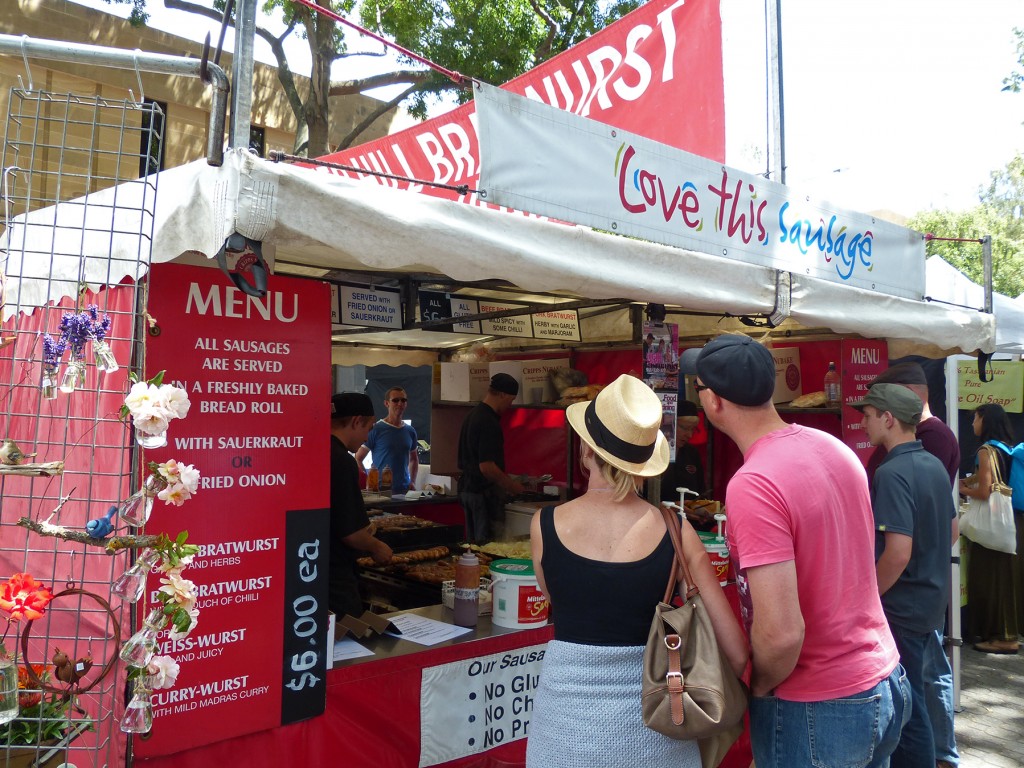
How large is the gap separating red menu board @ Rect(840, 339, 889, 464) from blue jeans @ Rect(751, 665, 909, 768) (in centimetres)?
A: 395

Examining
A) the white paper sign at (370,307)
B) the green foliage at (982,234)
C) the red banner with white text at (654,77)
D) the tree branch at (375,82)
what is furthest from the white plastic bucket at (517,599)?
the green foliage at (982,234)

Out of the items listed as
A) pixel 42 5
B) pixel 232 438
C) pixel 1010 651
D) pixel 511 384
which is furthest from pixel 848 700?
pixel 42 5

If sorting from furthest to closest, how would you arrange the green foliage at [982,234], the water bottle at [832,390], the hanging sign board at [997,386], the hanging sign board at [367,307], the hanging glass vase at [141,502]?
the green foliage at [982,234]
the hanging sign board at [997,386]
the water bottle at [832,390]
the hanging sign board at [367,307]
the hanging glass vase at [141,502]

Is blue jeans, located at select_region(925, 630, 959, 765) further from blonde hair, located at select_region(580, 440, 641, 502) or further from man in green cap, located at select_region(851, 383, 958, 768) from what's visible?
blonde hair, located at select_region(580, 440, 641, 502)

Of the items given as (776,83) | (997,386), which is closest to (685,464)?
(776,83)

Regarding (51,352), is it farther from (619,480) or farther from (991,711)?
(991,711)

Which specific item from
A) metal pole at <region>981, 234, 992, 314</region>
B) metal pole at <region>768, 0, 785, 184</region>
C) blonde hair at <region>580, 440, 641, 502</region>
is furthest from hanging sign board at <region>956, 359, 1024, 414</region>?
blonde hair at <region>580, 440, 641, 502</region>

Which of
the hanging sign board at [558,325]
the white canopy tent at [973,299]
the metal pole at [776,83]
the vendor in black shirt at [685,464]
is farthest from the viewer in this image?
the vendor in black shirt at [685,464]

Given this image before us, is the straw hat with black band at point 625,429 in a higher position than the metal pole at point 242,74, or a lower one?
lower

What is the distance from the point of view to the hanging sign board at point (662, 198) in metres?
2.92

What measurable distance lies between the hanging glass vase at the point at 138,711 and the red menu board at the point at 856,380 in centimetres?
524

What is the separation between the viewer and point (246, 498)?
281cm

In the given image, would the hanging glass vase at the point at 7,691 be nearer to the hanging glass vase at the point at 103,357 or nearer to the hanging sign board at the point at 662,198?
the hanging glass vase at the point at 103,357

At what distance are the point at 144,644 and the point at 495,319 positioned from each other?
175 inches
